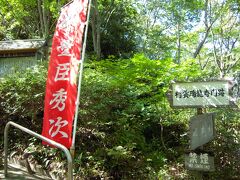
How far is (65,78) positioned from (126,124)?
2674mm

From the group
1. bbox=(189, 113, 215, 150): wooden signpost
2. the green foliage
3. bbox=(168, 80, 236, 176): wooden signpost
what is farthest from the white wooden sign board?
the green foliage

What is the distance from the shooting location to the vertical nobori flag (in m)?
4.68

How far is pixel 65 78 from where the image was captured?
15.9 ft

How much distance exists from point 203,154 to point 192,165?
31cm

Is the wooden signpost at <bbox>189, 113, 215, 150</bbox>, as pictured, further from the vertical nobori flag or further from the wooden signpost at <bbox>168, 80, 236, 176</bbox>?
the vertical nobori flag

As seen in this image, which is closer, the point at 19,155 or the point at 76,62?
the point at 76,62

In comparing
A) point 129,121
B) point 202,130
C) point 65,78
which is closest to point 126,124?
point 129,121

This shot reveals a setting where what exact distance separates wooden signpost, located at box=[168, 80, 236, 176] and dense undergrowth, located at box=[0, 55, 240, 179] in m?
0.60

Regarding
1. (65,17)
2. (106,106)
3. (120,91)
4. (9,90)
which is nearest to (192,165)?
(106,106)

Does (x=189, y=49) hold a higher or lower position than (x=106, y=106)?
higher

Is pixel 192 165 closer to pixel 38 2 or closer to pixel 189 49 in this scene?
pixel 38 2

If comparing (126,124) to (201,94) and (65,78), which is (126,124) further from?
(65,78)

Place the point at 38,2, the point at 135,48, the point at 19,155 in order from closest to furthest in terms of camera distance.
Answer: the point at 19,155
the point at 38,2
the point at 135,48

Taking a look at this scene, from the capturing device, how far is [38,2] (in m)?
16.6
